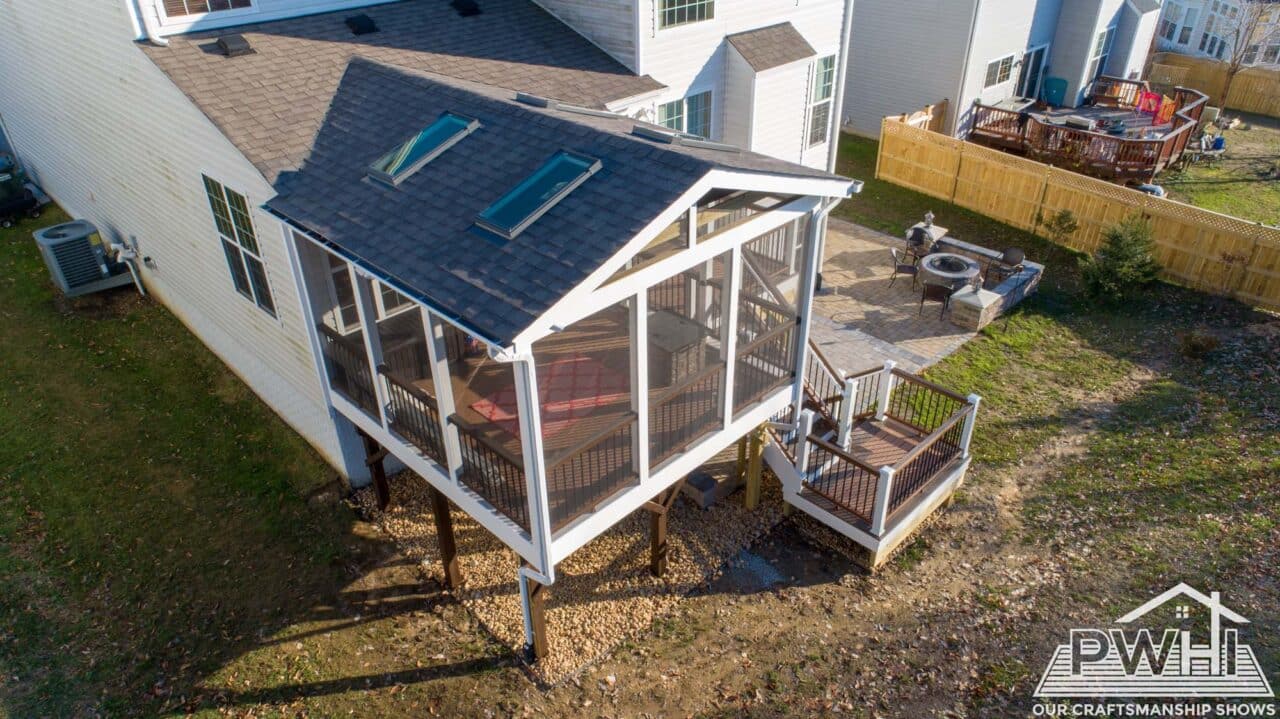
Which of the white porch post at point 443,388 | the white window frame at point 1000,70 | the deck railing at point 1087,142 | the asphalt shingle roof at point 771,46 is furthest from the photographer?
the white window frame at point 1000,70

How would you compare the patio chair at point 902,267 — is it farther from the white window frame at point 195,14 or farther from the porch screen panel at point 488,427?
the white window frame at point 195,14

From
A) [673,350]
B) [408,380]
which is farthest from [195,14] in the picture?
[673,350]

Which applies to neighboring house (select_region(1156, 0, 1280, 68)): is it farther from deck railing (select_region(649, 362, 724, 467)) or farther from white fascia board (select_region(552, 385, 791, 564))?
deck railing (select_region(649, 362, 724, 467))

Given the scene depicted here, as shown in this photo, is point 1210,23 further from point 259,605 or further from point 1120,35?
point 259,605

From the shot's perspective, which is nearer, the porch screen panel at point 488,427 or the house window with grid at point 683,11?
the porch screen panel at point 488,427

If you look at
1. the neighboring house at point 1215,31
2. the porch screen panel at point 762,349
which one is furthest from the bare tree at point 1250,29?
the porch screen panel at point 762,349
